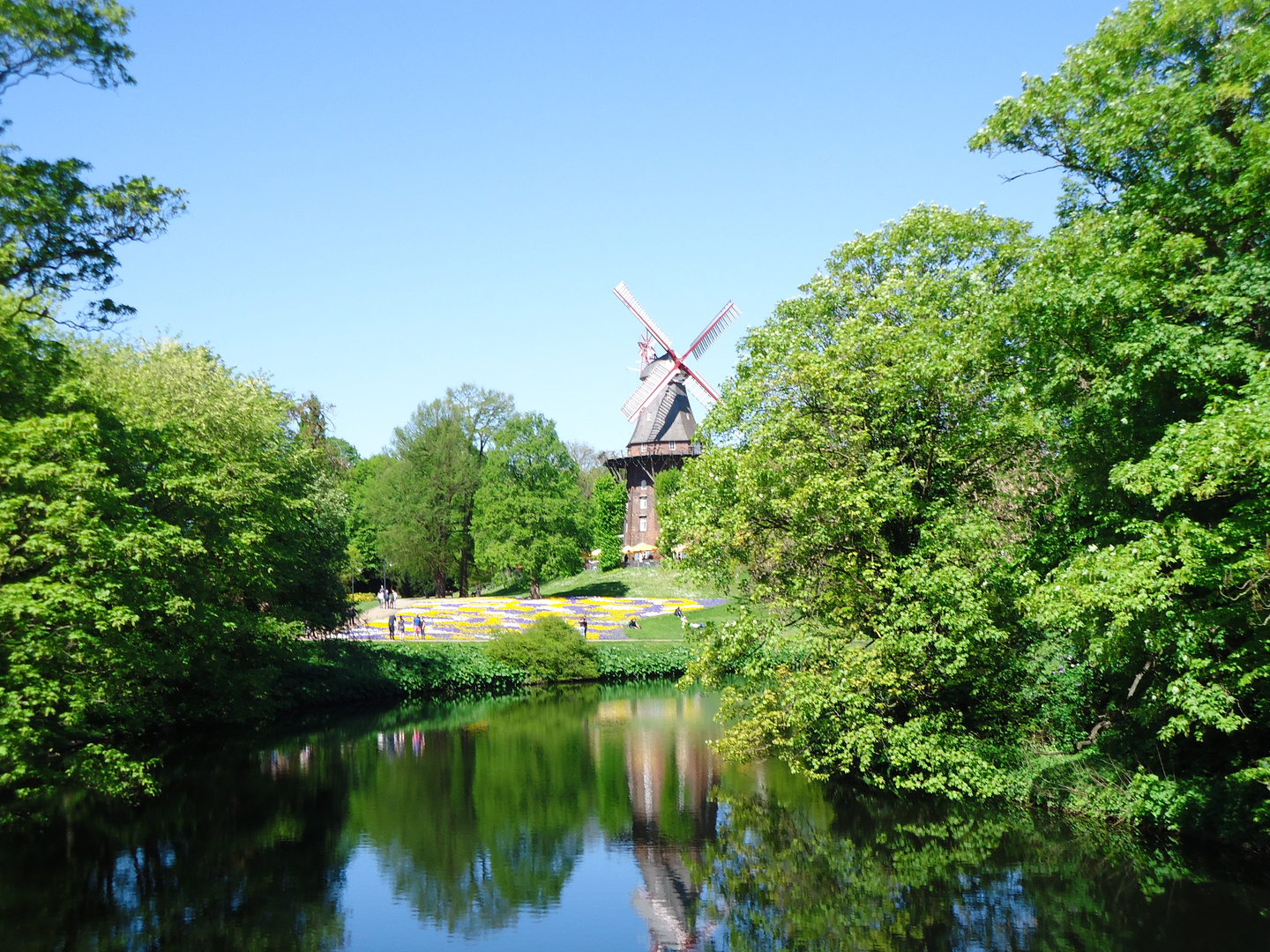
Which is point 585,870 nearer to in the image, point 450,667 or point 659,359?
point 450,667

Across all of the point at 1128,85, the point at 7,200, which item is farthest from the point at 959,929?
the point at 7,200

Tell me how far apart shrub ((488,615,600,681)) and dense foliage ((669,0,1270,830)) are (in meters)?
22.0

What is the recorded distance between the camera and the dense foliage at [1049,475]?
13.5 m

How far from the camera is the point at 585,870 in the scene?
687 inches

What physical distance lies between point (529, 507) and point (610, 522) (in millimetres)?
13486

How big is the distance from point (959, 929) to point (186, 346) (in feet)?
102

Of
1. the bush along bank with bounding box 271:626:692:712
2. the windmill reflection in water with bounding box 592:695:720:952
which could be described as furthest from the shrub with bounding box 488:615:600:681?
the windmill reflection in water with bounding box 592:695:720:952

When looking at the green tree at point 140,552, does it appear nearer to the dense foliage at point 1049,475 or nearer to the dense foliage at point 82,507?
the dense foliage at point 82,507

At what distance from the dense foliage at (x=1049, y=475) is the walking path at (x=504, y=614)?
93.5 ft

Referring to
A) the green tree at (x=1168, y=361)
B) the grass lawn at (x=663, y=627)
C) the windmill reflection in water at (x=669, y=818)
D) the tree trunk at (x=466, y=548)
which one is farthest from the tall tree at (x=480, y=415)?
the green tree at (x=1168, y=361)

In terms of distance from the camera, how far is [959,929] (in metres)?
13.7

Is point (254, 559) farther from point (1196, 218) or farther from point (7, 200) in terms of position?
point (1196, 218)

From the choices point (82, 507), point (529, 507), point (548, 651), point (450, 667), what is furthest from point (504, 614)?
point (82, 507)

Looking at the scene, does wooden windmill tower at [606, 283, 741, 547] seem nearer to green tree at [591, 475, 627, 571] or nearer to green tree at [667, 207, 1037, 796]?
green tree at [591, 475, 627, 571]
